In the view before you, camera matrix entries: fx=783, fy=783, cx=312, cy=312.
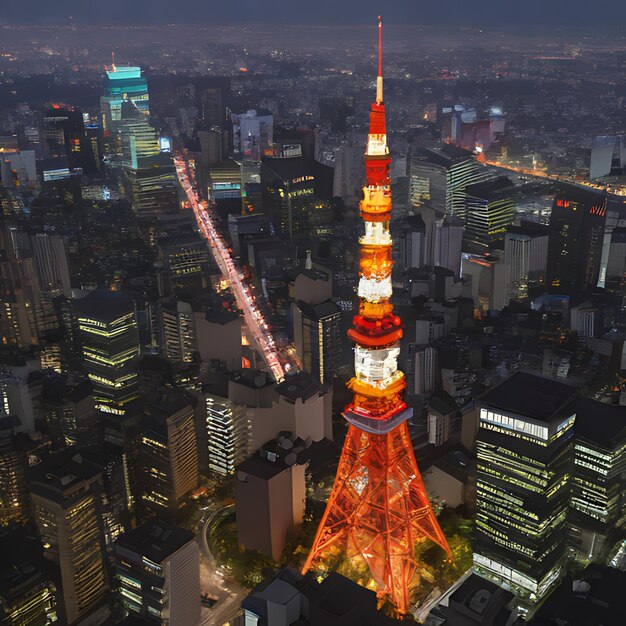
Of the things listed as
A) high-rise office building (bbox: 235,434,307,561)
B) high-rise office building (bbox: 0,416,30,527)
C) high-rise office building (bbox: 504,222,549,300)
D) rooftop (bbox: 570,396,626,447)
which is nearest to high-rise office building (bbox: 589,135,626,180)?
high-rise office building (bbox: 504,222,549,300)

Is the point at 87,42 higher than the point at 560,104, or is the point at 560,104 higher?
the point at 87,42

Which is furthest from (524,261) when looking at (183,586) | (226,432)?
(183,586)

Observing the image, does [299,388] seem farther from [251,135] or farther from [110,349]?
[251,135]

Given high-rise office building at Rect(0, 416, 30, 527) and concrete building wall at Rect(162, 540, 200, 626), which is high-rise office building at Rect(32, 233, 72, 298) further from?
concrete building wall at Rect(162, 540, 200, 626)

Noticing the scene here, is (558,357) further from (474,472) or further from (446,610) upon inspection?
(446,610)

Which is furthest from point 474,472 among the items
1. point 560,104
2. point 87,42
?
point 87,42
